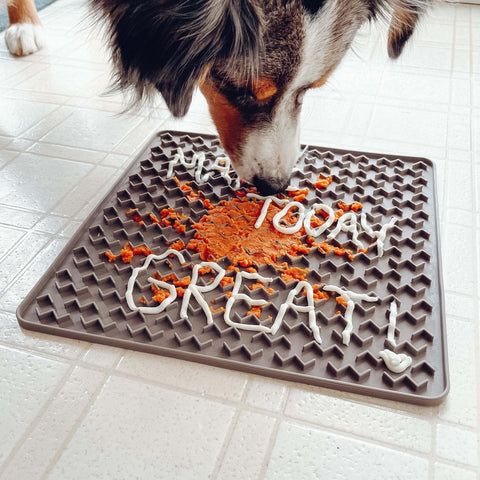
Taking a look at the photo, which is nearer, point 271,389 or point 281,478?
point 281,478

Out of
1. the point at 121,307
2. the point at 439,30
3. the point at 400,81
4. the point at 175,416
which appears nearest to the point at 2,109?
the point at 121,307

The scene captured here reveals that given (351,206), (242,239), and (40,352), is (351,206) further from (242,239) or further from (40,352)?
(40,352)

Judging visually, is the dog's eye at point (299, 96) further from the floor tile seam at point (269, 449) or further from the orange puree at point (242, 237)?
the floor tile seam at point (269, 449)

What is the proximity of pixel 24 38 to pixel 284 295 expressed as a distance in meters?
2.05

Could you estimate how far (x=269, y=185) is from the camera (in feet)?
4.61

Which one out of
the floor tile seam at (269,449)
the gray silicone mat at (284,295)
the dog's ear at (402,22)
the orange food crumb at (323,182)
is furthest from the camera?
the orange food crumb at (323,182)

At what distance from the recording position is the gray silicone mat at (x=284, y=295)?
106 cm

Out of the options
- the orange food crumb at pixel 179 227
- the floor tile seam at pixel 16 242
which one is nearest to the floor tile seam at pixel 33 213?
the floor tile seam at pixel 16 242

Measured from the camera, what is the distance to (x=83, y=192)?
158cm

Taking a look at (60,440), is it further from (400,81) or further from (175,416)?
(400,81)

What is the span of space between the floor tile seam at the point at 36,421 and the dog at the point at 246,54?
624 mm

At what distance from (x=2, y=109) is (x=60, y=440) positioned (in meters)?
1.56

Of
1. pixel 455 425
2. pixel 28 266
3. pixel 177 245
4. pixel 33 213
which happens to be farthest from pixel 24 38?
pixel 455 425

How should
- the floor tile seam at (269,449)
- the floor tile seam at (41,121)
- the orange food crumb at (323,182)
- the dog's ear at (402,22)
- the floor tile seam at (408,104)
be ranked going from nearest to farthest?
the floor tile seam at (269,449), the dog's ear at (402,22), the orange food crumb at (323,182), the floor tile seam at (41,121), the floor tile seam at (408,104)
